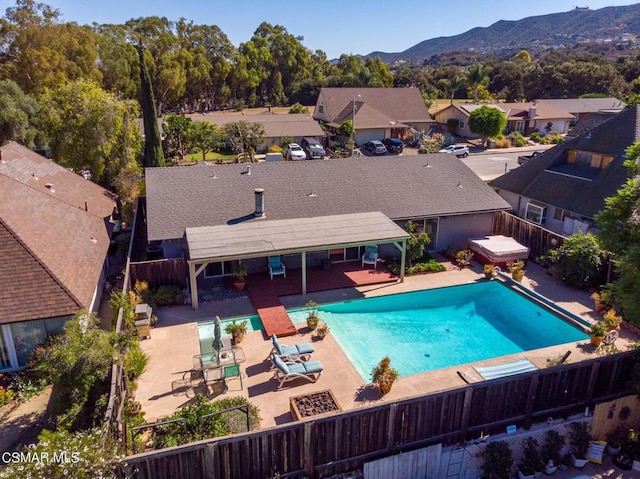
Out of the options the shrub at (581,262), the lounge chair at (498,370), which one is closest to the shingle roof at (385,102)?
the shrub at (581,262)

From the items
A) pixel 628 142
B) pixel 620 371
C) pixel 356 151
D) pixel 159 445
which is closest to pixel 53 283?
pixel 159 445

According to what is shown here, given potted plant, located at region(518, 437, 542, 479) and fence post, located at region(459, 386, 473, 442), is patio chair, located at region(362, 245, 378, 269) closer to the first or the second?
fence post, located at region(459, 386, 473, 442)

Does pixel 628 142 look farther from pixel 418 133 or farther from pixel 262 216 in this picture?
pixel 418 133

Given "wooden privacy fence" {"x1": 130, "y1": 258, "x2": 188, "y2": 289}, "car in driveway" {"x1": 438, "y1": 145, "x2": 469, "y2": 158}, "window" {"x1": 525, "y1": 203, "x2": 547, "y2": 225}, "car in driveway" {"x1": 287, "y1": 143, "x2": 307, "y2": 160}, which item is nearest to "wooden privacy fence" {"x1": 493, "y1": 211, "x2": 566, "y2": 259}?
"window" {"x1": 525, "y1": 203, "x2": 547, "y2": 225}

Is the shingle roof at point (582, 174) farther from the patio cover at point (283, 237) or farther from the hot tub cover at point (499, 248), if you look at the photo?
the patio cover at point (283, 237)

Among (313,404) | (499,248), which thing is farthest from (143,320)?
(499,248)
